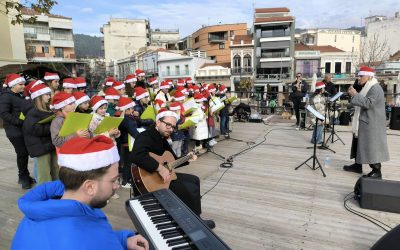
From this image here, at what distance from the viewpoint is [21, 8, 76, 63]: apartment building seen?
43281 millimetres

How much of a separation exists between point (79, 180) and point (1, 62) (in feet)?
51.2

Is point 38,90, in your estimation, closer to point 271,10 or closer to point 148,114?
point 148,114

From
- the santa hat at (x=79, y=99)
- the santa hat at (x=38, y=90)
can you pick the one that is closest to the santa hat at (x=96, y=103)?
the santa hat at (x=79, y=99)

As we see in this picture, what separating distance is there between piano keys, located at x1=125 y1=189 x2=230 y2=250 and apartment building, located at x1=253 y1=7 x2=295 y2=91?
39.1 metres

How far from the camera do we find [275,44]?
40.0 m

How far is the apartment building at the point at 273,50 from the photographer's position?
3953 cm

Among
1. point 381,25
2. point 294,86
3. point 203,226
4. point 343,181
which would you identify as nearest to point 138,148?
point 203,226

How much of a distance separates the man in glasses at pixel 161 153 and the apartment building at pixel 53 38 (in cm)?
4575

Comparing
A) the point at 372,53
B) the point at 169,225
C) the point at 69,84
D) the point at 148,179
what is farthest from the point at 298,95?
the point at 372,53

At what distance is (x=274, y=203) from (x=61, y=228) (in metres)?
3.26

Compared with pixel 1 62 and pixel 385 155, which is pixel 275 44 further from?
pixel 385 155

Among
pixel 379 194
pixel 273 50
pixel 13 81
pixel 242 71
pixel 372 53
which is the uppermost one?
pixel 273 50

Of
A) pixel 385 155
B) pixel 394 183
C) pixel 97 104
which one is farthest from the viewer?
pixel 385 155

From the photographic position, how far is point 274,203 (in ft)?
12.7
